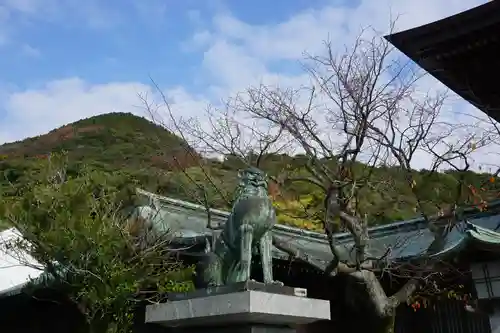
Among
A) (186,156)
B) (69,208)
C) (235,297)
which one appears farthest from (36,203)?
(235,297)

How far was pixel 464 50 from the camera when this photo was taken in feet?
29.2

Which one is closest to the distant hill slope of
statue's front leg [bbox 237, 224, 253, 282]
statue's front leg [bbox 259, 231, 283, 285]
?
statue's front leg [bbox 259, 231, 283, 285]

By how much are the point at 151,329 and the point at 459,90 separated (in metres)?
7.05

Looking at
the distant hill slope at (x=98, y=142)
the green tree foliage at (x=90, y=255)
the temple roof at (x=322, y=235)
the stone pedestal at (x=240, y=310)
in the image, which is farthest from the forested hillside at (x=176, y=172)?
the stone pedestal at (x=240, y=310)

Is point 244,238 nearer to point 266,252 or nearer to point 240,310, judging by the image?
point 266,252

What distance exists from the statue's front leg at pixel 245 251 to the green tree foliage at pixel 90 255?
4289 mm

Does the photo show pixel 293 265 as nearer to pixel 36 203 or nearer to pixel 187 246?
pixel 187 246

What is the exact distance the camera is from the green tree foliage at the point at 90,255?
29.7 ft

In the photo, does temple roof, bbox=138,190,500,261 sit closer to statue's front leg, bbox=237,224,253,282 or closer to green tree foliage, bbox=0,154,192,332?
green tree foliage, bbox=0,154,192,332

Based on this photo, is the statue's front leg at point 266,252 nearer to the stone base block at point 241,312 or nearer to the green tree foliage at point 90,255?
the stone base block at point 241,312

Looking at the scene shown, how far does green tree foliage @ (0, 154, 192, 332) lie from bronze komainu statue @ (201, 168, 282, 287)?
3.90 meters

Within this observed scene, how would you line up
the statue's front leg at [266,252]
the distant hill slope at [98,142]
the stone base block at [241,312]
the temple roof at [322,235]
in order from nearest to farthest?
the stone base block at [241,312], the statue's front leg at [266,252], the temple roof at [322,235], the distant hill slope at [98,142]

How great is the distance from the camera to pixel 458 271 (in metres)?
9.53

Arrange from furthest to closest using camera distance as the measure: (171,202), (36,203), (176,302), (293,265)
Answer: (171,202) → (293,265) → (36,203) → (176,302)
